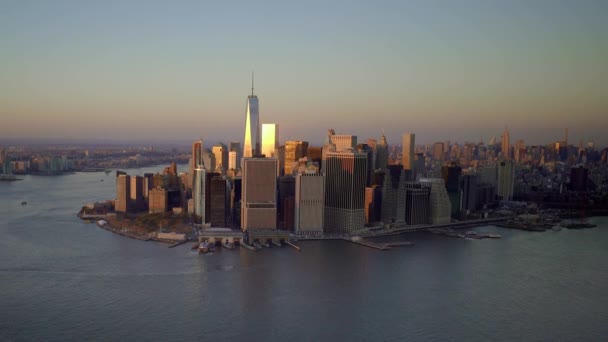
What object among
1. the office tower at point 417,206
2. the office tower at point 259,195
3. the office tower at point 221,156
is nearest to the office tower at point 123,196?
the office tower at point 259,195

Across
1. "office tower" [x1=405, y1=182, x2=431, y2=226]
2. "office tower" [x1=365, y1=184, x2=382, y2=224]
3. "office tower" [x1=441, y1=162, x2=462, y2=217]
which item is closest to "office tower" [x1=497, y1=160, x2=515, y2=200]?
"office tower" [x1=441, y1=162, x2=462, y2=217]

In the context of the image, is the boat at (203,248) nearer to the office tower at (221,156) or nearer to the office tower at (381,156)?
the office tower at (381,156)

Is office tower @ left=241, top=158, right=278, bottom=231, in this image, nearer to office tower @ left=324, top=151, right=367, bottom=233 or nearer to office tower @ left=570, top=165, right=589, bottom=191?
office tower @ left=324, top=151, right=367, bottom=233

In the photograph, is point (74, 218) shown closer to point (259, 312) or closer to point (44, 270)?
point (44, 270)

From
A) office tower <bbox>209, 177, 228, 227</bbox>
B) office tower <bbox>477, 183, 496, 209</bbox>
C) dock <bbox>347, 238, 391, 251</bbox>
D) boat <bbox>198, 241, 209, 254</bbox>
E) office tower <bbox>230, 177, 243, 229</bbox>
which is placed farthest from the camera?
office tower <bbox>477, 183, 496, 209</bbox>

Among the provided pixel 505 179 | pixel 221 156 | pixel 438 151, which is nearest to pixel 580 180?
pixel 505 179
